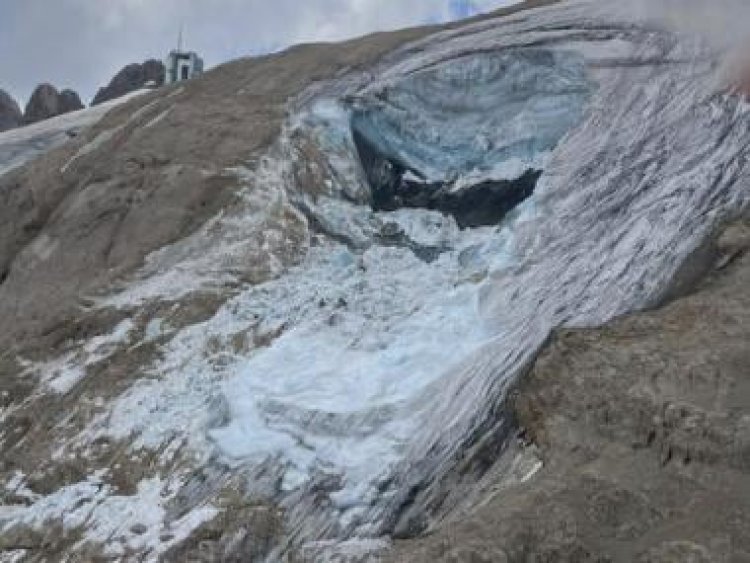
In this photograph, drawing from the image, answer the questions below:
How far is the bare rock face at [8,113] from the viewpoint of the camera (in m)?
60.3

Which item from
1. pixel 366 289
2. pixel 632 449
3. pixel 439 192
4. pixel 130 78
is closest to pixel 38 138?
pixel 439 192

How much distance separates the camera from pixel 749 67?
57.6ft

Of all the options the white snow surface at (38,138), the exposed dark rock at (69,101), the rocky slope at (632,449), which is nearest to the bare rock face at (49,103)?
the exposed dark rock at (69,101)

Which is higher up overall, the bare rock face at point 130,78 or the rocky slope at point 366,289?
the bare rock face at point 130,78

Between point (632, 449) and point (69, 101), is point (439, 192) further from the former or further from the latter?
point (69, 101)

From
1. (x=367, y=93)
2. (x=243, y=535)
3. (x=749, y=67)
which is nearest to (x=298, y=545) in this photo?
(x=243, y=535)

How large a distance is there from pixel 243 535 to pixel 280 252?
7.14 meters

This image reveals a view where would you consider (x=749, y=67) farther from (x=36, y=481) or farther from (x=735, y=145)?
(x=36, y=481)

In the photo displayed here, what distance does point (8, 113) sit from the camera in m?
61.4

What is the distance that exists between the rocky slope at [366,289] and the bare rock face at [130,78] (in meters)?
33.9

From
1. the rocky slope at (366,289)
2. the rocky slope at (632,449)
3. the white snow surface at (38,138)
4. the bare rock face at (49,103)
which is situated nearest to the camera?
the rocky slope at (632,449)

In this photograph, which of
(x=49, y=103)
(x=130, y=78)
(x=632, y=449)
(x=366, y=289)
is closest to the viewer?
(x=632, y=449)

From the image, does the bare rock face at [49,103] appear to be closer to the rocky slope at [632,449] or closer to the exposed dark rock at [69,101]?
the exposed dark rock at [69,101]

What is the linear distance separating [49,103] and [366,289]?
145 ft
